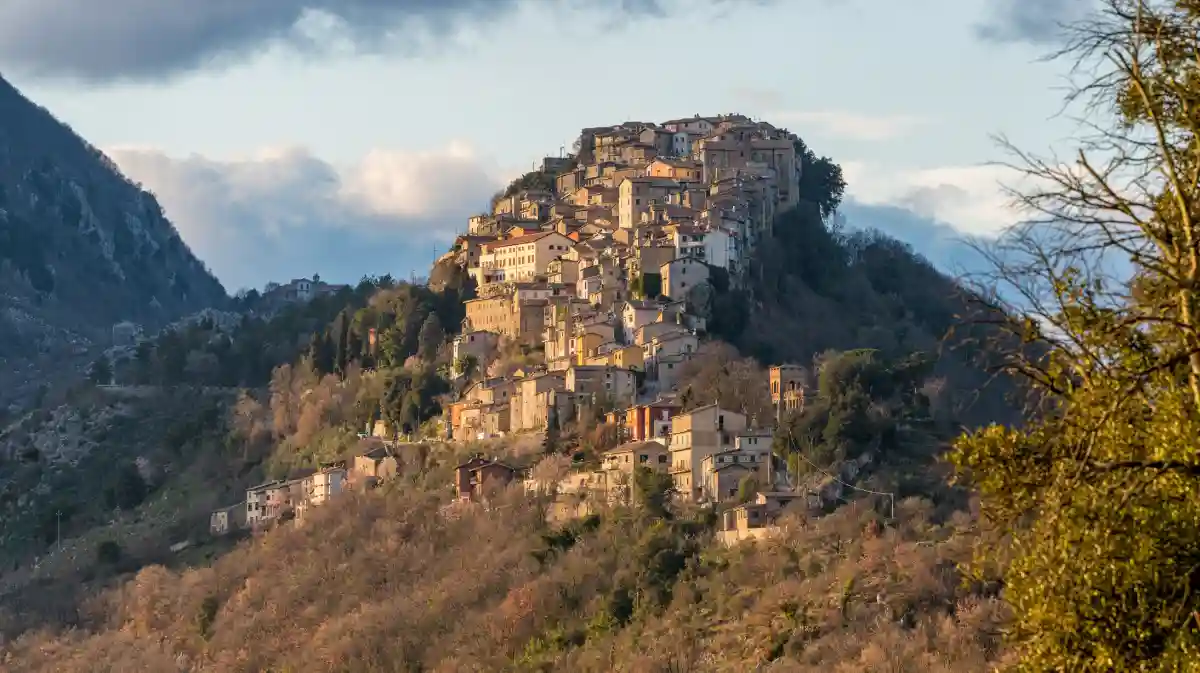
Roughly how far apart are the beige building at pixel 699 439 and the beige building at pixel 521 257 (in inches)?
897

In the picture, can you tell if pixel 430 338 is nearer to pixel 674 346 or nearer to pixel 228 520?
pixel 228 520

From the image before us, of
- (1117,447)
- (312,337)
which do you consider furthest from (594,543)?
(1117,447)

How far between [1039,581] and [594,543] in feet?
199

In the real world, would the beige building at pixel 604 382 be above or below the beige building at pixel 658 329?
below

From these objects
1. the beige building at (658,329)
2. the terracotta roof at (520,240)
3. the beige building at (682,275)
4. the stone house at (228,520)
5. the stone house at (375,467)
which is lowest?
the stone house at (228,520)

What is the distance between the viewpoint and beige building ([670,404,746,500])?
72.4m

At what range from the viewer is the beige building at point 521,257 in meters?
94.9

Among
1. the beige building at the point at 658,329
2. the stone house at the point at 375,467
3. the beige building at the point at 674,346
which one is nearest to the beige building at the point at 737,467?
the beige building at the point at 674,346

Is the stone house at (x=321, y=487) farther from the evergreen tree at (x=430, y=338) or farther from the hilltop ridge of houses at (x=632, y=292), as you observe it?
the evergreen tree at (x=430, y=338)

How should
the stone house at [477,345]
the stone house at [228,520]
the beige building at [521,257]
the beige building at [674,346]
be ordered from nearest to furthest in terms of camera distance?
the beige building at [674,346]
the stone house at [477,345]
the stone house at [228,520]
the beige building at [521,257]

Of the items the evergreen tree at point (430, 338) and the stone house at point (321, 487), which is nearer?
the stone house at point (321, 487)

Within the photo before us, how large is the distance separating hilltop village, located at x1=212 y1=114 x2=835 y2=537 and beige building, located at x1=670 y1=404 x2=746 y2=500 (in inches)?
2.7

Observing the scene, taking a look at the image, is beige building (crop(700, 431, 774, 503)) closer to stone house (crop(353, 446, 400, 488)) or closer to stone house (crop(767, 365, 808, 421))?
stone house (crop(767, 365, 808, 421))

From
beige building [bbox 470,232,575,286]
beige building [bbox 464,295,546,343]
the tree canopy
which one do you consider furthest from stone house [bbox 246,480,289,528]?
the tree canopy
